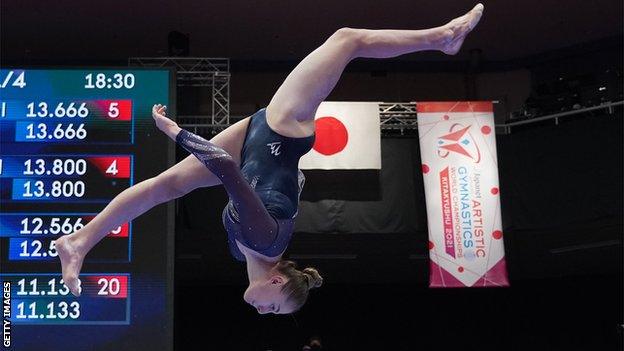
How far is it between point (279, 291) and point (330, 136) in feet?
14.2

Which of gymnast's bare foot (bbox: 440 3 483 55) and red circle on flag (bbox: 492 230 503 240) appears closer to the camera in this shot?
gymnast's bare foot (bbox: 440 3 483 55)

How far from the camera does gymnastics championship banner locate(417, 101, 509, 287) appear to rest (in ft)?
23.7

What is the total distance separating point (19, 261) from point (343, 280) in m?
5.66

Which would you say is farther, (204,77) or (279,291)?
(204,77)

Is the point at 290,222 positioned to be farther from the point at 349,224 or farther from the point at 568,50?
the point at 568,50

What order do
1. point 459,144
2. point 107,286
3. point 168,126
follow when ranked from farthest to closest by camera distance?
point 459,144, point 107,286, point 168,126

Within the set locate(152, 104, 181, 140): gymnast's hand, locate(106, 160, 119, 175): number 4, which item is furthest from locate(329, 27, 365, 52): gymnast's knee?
locate(106, 160, 119, 175): number 4

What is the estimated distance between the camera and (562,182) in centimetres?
783

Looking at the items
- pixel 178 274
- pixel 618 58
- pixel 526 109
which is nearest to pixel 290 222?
pixel 526 109

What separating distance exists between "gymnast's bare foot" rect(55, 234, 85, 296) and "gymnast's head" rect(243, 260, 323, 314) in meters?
0.87

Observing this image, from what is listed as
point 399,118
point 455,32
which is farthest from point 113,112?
point 399,118

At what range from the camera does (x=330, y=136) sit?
748cm

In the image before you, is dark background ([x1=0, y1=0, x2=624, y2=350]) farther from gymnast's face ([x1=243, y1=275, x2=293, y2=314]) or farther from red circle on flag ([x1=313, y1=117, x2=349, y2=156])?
gymnast's face ([x1=243, y1=275, x2=293, y2=314])

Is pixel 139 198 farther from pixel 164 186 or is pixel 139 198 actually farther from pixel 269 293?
pixel 269 293
